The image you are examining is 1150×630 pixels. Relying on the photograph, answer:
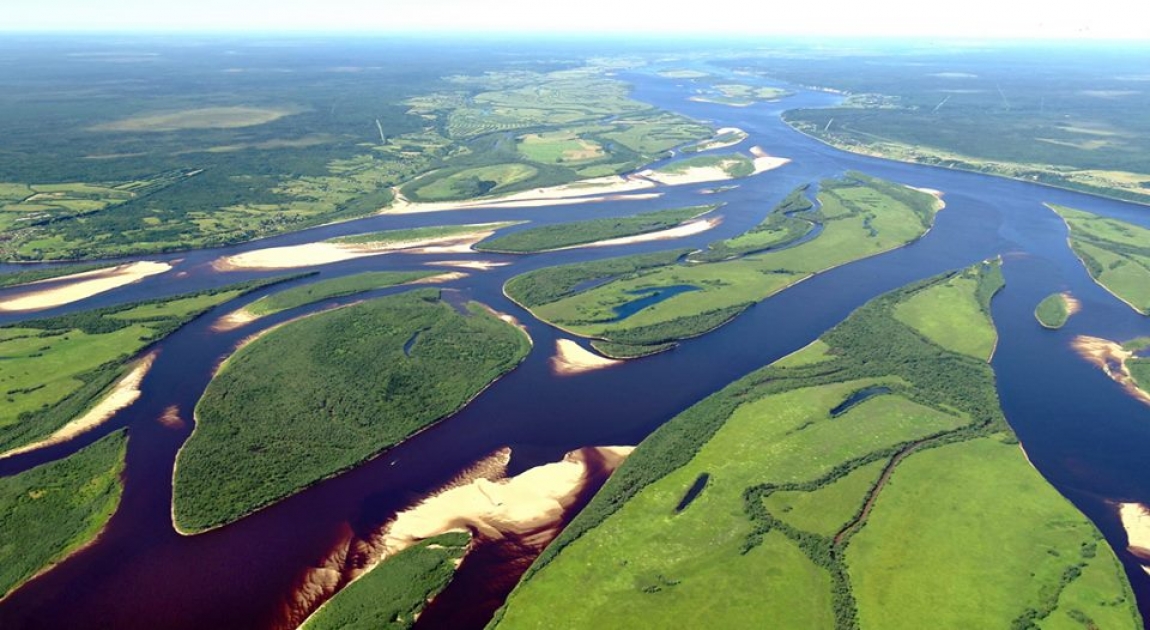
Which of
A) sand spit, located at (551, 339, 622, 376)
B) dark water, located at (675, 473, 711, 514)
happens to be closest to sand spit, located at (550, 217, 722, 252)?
sand spit, located at (551, 339, 622, 376)

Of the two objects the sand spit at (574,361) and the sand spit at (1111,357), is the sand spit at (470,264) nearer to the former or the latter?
the sand spit at (574,361)

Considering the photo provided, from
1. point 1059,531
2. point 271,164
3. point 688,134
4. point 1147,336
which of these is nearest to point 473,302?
point 1059,531

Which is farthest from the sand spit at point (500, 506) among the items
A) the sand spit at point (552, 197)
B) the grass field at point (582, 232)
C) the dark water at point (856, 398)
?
the sand spit at point (552, 197)

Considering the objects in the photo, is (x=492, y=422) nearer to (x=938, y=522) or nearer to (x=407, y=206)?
(x=938, y=522)

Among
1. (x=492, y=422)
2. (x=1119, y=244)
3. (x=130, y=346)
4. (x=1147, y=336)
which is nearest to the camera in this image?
(x=492, y=422)

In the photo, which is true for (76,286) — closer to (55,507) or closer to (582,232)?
(55,507)

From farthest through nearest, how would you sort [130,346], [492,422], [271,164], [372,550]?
1. [271,164]
2. [130,346]
3. [492,422]
4. [372,550]

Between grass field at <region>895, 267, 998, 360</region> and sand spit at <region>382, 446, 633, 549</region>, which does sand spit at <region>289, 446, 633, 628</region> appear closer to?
sand spit at <region>382, 446, 633, 549</region>
